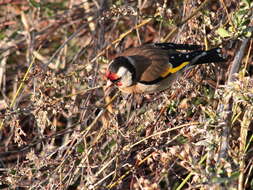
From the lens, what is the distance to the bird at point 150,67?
3291 mm

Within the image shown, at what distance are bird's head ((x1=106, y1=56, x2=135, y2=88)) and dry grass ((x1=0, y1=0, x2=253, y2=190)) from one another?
0.08 metres

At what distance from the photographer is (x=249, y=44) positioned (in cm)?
359

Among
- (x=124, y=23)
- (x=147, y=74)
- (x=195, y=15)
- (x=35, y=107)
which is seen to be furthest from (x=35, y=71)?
(x=124, y=23)

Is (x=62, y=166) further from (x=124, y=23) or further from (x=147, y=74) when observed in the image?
(x=124, y=23)

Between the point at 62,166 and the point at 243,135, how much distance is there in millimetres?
1119

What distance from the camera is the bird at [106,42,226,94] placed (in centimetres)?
329

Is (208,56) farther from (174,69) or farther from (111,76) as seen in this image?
(111,76)

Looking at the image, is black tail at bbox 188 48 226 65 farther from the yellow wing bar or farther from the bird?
the yellow wing bar

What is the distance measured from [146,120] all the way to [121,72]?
0.52 meters

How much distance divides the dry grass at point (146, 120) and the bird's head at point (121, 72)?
75mm

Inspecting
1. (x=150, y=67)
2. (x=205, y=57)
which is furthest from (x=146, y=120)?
(x=150, y=67)

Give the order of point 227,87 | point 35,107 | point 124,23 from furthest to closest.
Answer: point 124,23, point 35,107, point 227,87

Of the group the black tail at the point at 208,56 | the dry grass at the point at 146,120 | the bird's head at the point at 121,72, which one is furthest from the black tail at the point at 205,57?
the bird's head at the point at 121,72

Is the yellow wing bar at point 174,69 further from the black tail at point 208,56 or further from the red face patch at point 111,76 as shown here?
the red face patch at point 111,76
